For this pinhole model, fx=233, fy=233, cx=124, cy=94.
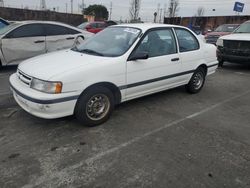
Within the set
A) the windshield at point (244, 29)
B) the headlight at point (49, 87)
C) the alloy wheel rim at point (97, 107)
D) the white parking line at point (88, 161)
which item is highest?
the windshield at point (244, 29)

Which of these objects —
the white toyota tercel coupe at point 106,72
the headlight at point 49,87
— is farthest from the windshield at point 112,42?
the headlight at point 49,87

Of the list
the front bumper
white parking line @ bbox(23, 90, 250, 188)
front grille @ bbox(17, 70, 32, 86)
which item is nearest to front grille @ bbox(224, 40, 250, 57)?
white parking line @ bbox(23, 90, 250, 188)

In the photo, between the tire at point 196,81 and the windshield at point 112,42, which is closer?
the windshield at point 112,42

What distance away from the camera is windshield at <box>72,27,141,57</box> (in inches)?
157

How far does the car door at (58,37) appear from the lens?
24.2 ft

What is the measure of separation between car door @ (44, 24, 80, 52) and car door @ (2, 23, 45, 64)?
0.19m

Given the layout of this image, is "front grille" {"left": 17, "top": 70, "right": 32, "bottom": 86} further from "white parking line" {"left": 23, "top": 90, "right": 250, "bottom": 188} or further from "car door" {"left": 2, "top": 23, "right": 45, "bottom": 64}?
"car door" {"left": 2, "top": 23, "right": 45, "bottom": 64}

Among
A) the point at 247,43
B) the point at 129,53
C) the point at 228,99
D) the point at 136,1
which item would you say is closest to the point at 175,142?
the point at 129,53

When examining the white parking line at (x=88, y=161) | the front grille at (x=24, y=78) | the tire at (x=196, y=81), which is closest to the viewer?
the white parking line at (x=88, y=161)

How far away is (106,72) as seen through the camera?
3.61 metres

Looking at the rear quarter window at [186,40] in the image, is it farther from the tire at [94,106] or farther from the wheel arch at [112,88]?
the tire at [94,106]

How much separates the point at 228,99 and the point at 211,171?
10.1ft

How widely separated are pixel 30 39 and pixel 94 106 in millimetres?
4492

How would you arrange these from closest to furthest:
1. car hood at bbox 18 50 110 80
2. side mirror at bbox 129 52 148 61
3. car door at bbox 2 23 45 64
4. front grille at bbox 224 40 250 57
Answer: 1. car hood at bbox 18 50 110 80
2. side mirror at bbox 129 52 148 61
3. car door at bbox 2 23 45 64
4. front grille at bbox 224 40 250 57
